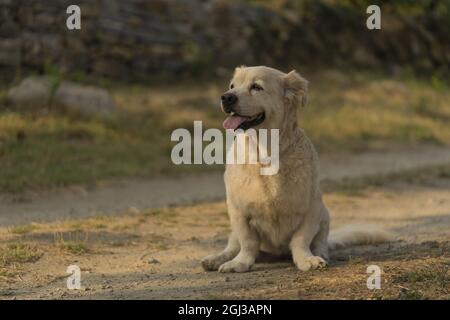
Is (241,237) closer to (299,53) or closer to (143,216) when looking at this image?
(143,216)

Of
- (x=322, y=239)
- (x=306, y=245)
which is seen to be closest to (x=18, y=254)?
(x=306, y=245)

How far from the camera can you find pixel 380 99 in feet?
64.4

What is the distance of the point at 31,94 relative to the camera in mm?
14312

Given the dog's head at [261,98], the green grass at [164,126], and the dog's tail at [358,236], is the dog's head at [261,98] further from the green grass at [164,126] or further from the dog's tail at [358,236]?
the green grass at [164,126]

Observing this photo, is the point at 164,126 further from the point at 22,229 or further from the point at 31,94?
the point at 22,229

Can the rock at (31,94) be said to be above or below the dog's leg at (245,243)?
above

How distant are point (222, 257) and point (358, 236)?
163 cm

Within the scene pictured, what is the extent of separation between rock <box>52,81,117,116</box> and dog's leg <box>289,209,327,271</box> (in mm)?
8563

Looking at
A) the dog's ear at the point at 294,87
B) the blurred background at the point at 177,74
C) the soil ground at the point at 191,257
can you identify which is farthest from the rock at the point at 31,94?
the dog's ear at the point at 294,87

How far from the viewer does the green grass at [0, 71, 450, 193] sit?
12383 millimetres

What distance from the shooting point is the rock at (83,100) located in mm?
14594

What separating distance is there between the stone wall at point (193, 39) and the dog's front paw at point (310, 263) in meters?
10.1

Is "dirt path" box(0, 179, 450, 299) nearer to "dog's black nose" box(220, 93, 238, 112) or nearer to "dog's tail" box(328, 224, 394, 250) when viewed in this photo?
"dog's tail" box(328, 224, 394, 250)

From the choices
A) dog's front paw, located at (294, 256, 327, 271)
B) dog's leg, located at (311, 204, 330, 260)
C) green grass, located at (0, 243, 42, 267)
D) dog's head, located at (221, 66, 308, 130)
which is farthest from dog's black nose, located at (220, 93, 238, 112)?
green grass, located at (0, 243, 42, 267)
